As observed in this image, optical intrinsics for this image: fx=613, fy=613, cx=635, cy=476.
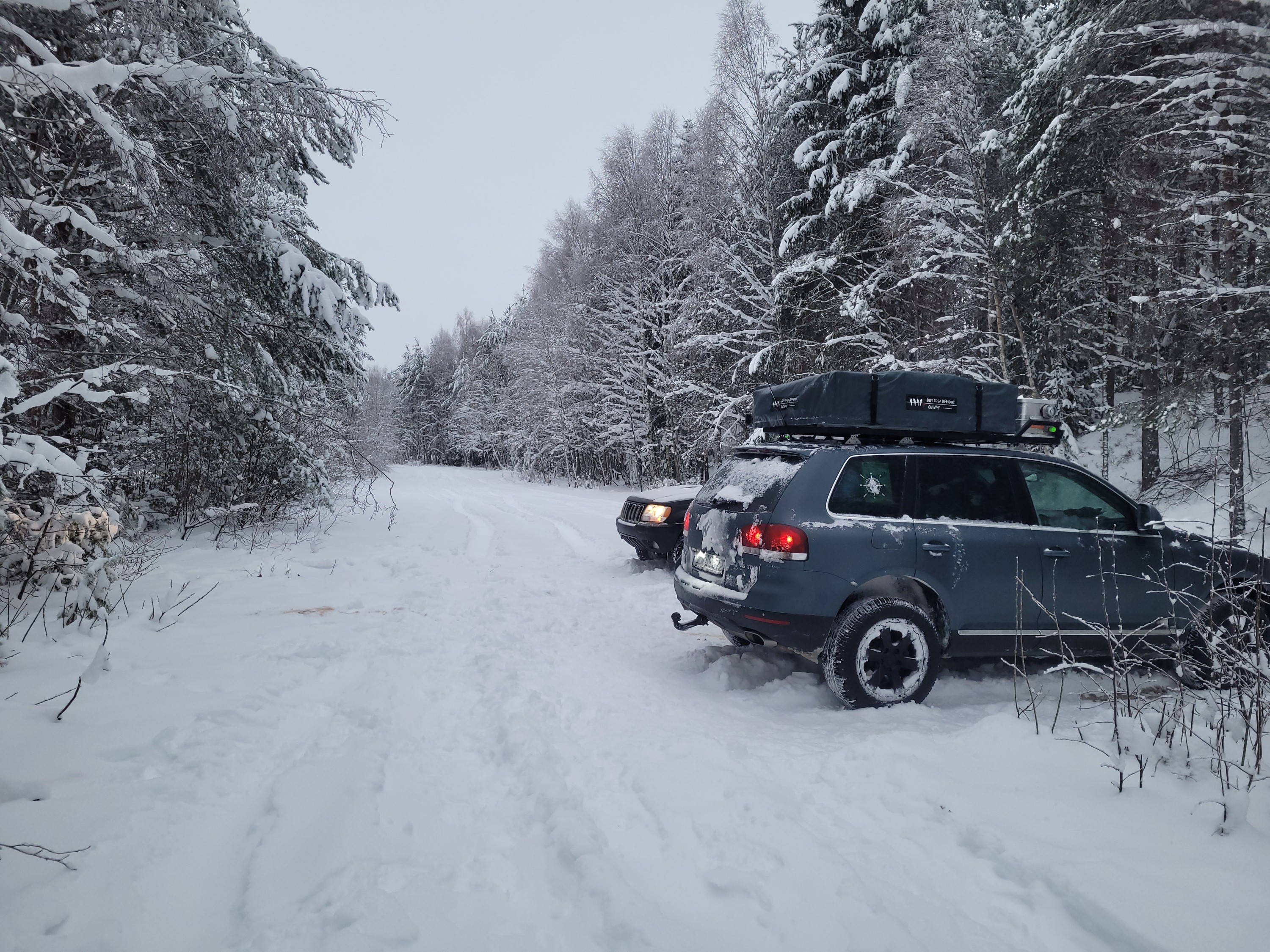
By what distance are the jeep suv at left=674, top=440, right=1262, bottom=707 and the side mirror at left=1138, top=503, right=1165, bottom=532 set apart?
0.05ft

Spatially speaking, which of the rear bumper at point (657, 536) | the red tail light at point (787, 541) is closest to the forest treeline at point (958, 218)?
the rear bumper at point (657, 536)

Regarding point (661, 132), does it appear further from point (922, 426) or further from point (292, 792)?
point (292, 792)

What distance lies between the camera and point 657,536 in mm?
8148

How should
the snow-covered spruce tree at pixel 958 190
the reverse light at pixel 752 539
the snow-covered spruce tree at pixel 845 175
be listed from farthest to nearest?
the snow-covered spruce tree at pixel 845 175, the snow-covered spruce tree at pixel 958 190, the reverse light at pixel 752 539

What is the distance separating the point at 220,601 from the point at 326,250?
18.3ft

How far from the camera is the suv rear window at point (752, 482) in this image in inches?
165

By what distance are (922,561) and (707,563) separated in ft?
4.82

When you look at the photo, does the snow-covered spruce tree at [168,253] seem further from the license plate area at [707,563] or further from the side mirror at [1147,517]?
the side mirror at [1147,517]

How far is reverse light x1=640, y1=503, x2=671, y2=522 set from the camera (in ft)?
26.8

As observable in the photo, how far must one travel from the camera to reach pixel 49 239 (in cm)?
566

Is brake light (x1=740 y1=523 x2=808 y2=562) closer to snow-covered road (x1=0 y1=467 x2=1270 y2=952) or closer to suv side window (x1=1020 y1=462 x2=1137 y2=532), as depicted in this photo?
snow-covered road (x1=0 y1=467 x2=1270 y2=952)

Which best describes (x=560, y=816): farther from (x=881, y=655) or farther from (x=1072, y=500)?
(x=1072, y=500)

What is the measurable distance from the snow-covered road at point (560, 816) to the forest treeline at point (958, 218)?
497 cm

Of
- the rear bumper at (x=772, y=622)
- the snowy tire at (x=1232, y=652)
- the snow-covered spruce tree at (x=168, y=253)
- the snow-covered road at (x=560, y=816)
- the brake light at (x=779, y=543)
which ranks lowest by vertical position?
the snow-covered road at (x=560, y=816)
